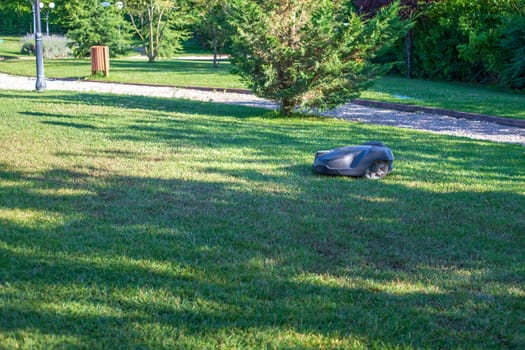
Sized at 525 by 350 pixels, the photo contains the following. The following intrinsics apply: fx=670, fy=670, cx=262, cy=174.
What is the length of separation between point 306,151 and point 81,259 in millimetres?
4666

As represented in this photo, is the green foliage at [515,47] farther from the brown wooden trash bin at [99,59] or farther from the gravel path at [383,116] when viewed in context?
the brown wooden trash bin at [99,59]

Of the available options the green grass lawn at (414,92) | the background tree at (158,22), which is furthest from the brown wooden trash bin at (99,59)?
the background tree at (158,22)

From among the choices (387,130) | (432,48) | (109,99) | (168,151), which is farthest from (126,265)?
(432,48)

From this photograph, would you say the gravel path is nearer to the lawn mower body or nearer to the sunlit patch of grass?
the sunlit patch of grass

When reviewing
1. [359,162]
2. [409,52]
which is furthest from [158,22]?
[359,162]

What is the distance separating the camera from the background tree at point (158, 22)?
37719 mm

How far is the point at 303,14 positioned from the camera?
12.1 m

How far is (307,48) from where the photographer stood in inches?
465

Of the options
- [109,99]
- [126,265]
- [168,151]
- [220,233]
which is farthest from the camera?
[109,99]

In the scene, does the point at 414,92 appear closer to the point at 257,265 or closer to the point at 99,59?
the point at 99,59

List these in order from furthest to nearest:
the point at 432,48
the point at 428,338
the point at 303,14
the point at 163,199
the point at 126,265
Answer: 1. the point at 432,48
2. the point at 303,14
3. the point at 163,199
4. the point at 126,265
5. the point at 428,338

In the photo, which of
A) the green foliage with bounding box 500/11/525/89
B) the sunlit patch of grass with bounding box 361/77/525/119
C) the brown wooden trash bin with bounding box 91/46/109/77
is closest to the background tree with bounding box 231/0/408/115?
the sunlit patch of grass with bounding box 361/77/525/119

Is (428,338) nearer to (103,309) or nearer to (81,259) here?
(103,309)

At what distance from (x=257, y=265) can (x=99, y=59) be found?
20.9 meters
